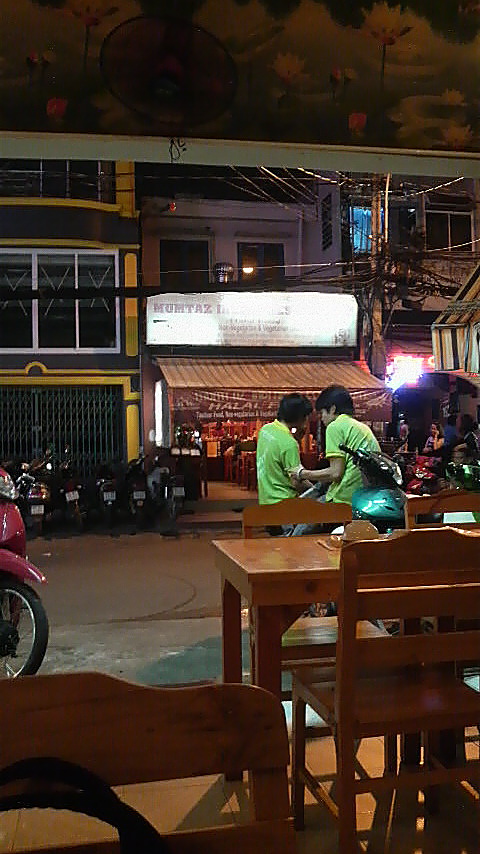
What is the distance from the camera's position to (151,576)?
23.6 ft

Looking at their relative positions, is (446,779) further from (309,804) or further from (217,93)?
(217,93)

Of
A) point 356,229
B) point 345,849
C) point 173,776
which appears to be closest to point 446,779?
point 345,849

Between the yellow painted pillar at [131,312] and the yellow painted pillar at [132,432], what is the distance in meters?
0.97

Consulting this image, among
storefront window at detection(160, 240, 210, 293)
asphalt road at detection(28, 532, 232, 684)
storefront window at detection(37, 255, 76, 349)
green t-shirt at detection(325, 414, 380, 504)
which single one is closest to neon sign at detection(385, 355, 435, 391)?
storefront window at detection(160, 240, 210, 293)

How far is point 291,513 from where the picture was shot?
11.2 ft

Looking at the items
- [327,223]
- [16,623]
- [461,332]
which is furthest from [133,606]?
[327,223]

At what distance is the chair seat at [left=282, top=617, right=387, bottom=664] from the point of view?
114 inches

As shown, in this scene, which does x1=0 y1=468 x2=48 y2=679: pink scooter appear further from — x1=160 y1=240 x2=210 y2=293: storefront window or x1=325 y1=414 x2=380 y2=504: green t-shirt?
x1=160 y1=240 x2=210 y2=293: storefront window

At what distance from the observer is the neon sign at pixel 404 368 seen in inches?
550

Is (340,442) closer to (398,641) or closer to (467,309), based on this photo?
(467,309)

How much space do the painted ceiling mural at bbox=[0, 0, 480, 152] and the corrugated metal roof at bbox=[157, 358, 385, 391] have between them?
9.04 metres

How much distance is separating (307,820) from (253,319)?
11.5m

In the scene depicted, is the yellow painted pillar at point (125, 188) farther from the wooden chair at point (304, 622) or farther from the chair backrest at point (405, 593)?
the chair backrest at point (405, 593)

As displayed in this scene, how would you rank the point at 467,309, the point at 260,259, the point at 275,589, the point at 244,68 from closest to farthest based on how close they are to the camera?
1. the point at 275,589
2. the point at 244,68
3. the point at 467,309
4. the point at 260,259
